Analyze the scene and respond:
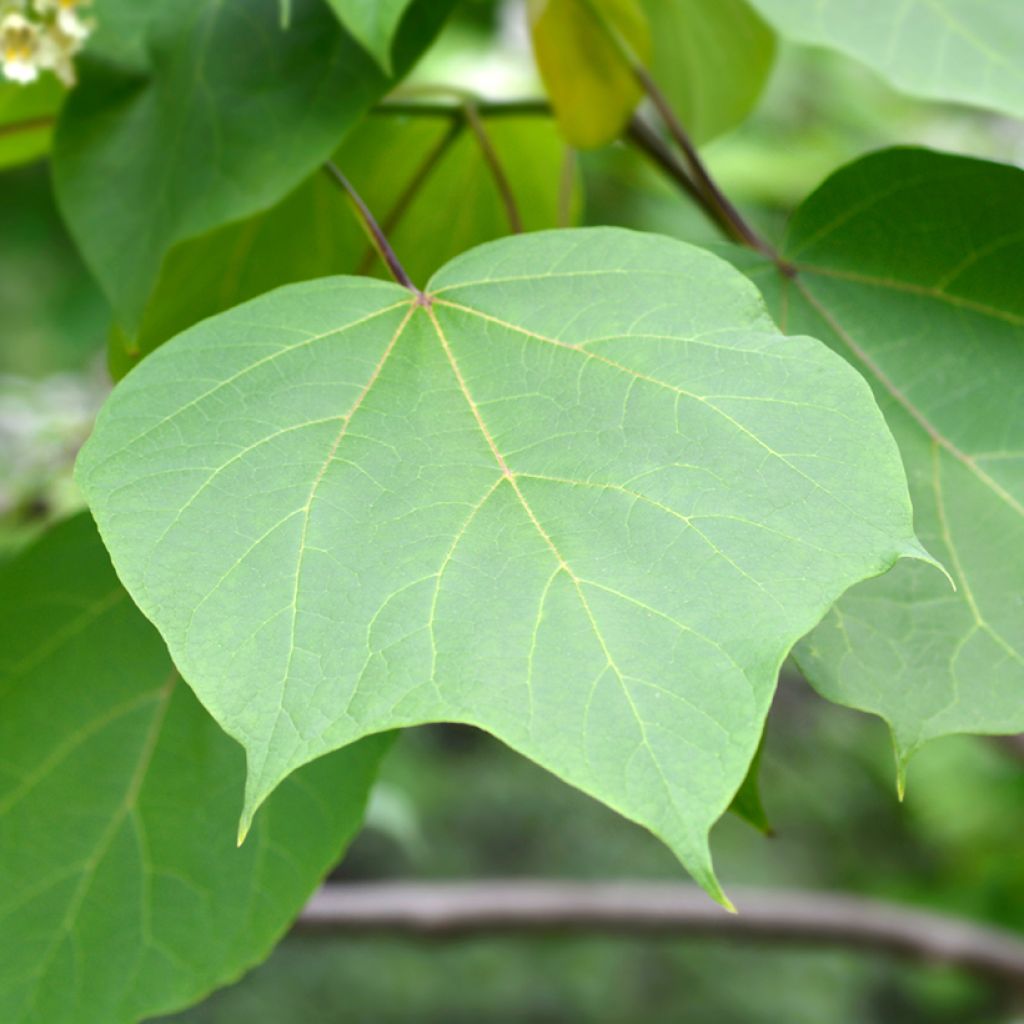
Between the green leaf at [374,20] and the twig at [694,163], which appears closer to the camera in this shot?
the green leaf at [374,20]

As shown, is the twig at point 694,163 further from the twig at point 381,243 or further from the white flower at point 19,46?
the white flower at point 19,46

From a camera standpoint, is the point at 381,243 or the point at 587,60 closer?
the point at 381,243

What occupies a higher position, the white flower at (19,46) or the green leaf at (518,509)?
the white flower at (19,46)

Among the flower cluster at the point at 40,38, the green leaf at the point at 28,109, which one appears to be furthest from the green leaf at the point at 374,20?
the green leaf at the point at 28,109

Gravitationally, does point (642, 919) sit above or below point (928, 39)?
below

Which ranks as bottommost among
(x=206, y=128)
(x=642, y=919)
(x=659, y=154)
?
(x=642, y=919)

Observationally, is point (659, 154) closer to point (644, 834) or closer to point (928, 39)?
point (928, 39)

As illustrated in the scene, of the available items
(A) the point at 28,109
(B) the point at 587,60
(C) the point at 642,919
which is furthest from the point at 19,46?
(C) the point at 642,919
